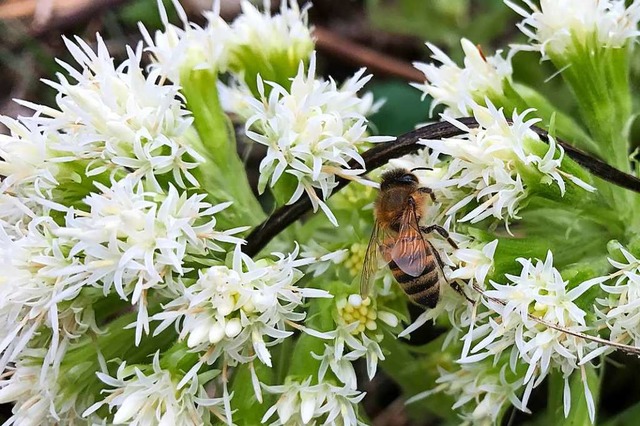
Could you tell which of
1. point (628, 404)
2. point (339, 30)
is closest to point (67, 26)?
point (339, 30)

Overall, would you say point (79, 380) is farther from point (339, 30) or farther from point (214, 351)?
point (339, 30)

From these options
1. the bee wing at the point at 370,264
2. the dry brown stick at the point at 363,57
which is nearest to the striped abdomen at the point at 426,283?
the bee wing at the point at 370,264

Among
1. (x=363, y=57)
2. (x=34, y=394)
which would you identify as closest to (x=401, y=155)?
(x=34, y=394)

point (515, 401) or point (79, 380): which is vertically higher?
point (79, 380)

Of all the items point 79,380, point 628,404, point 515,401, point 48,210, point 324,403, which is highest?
point 48,210

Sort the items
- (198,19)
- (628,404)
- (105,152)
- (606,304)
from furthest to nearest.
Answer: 1. (198,19)
2. (628,404)
3. (105,152)
4. (606,304)

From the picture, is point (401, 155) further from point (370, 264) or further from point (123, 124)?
point (123, 124)

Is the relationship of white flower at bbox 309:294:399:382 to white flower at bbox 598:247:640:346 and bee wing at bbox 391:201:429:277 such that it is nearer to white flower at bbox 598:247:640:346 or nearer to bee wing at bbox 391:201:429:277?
bee wing at bbox 391:201:429:277

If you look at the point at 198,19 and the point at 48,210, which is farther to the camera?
the point at 198,19
